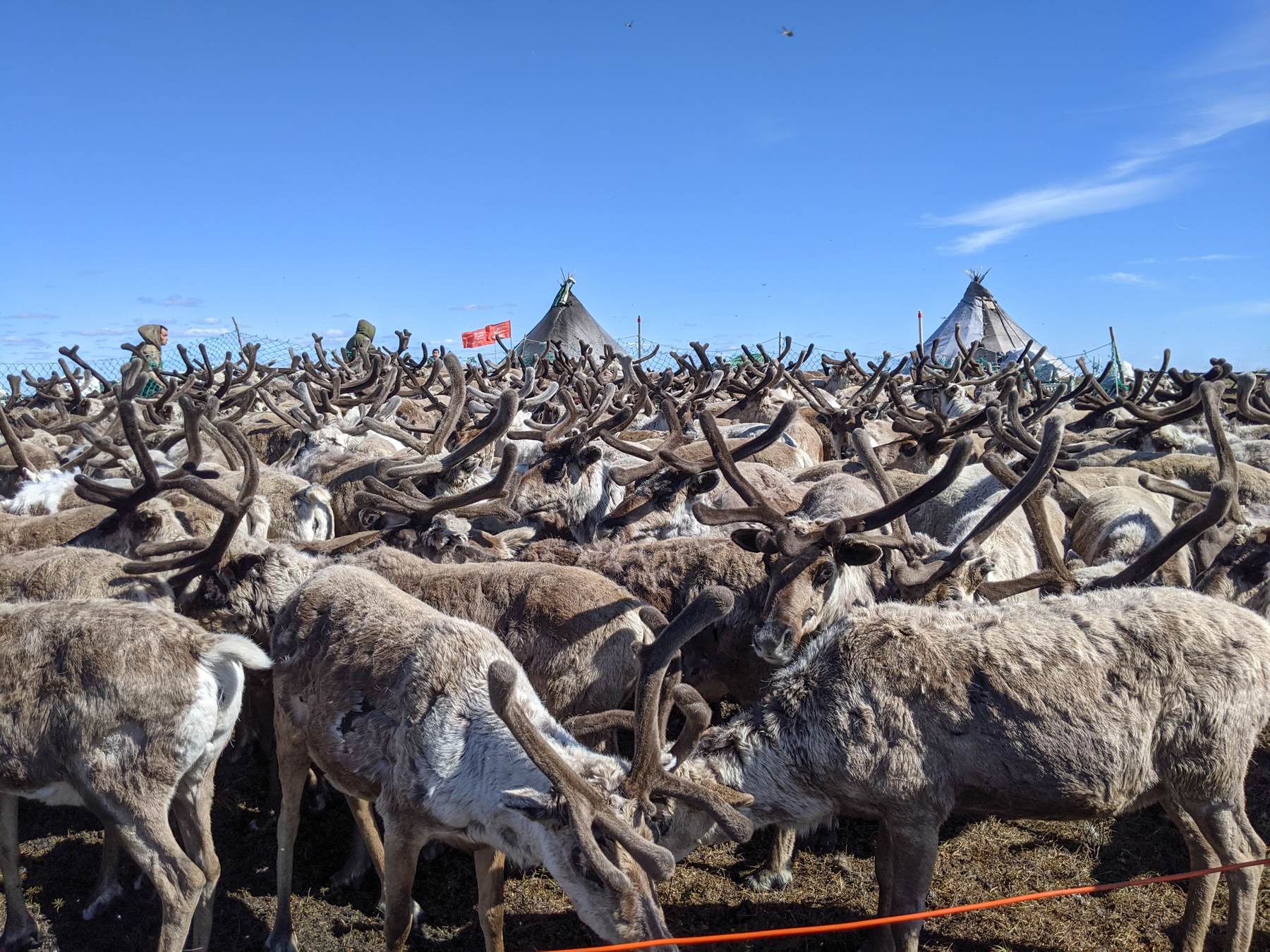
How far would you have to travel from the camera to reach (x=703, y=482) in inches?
242

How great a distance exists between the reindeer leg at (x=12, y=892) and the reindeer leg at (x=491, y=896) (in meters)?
2.04

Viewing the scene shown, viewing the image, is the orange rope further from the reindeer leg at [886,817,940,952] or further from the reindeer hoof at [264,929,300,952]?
the reindeer hoof at [264,929,300,952]

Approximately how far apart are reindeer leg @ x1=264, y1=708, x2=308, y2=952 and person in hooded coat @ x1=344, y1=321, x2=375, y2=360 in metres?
18.7

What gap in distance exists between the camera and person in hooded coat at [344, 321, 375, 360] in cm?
2178

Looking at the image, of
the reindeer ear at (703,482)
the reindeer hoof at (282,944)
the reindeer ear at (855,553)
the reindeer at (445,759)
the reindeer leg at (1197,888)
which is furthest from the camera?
the reindeer ear at (703,482)

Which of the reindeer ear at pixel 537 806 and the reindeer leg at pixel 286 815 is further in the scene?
the reindeer leg at pixel 286 815

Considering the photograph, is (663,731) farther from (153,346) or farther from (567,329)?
(567,329)

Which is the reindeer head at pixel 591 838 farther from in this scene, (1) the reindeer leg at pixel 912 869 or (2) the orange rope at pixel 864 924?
(1) the reindeer leg at pixel 912 869

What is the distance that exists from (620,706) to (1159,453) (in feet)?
28.2

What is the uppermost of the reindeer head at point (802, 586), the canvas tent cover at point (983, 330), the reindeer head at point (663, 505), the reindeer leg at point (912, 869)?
the canvas tent cover at point (983, 330)

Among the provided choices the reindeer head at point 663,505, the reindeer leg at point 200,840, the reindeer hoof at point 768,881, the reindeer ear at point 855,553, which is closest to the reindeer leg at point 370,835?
the reindeer leg at point 200,840

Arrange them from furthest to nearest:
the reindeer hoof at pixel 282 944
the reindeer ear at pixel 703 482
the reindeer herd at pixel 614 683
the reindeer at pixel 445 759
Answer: the reindeer ear at pixel 703 482 < the reindeer hoof at pixel 282 944 < the reindeer herd at pixel 614 683 < the reindeer at pixel 445 759

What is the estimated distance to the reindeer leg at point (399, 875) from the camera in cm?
319

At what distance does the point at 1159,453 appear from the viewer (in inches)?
392
